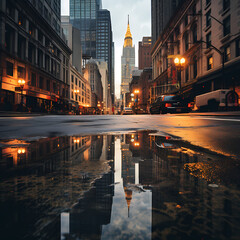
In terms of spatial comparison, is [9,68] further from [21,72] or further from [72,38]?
[72,38]

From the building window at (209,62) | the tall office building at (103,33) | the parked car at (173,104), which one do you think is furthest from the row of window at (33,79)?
the tall office building at (103,33)

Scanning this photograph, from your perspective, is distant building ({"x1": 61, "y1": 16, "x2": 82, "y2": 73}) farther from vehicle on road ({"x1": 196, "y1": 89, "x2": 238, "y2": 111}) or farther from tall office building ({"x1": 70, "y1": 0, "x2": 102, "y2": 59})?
tall office building ({"x1": 70, "y1": 0, "x2": 102, "y2": 59})

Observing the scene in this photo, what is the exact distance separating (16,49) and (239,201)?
29.9 meters

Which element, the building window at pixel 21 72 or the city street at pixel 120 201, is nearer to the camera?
the city street at pixel 120 201

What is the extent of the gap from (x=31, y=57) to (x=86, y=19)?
131435 mm

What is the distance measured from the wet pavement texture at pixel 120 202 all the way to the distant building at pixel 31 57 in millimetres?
24102

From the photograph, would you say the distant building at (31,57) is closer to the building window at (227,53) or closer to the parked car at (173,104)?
the parked car at (173,104)

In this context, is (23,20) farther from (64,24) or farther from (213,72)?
(64,24)

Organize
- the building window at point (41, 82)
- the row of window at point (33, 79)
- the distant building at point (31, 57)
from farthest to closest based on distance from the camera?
1. the building window at point (41, 82)
2. the row of window at point (33, 79)
3. the distant building at point (31, 57)

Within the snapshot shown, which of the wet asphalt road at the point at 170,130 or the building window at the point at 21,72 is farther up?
the building window at the point at 21,72

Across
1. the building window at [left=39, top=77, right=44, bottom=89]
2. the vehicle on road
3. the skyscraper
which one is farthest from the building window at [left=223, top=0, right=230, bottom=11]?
the skyscraper

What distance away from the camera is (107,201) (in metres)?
0.70

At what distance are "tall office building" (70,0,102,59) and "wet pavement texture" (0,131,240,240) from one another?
160m

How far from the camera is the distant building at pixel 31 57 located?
22734mm
